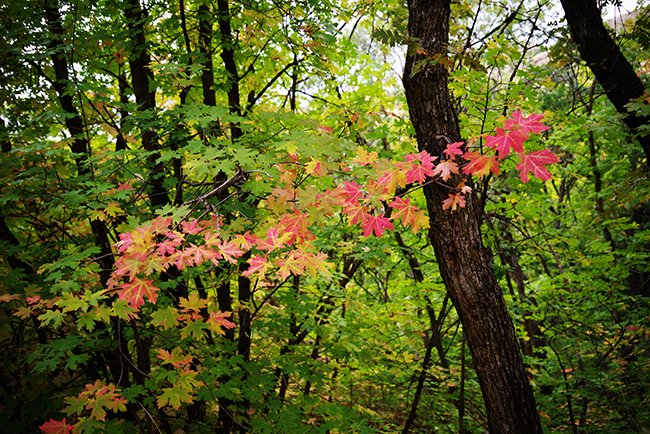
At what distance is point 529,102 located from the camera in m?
4.34

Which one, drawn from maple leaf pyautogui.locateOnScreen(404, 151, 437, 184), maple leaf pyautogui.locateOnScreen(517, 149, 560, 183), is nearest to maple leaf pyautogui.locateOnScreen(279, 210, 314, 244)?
maple leaf pyautogui.locateOnScreen(404, 151, 437, 184)

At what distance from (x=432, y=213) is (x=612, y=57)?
113 inches

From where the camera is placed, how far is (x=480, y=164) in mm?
2041

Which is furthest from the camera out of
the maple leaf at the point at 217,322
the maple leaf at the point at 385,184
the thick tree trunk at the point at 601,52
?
the thick tree trunk at the point at 601,52

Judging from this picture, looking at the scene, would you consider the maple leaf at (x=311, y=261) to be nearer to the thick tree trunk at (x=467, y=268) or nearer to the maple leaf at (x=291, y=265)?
the maple leaf at (x=291, y=265)

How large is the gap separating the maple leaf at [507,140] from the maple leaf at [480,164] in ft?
0.30

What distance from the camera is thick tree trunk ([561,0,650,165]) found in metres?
3.72

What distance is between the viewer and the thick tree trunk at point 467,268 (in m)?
2.57

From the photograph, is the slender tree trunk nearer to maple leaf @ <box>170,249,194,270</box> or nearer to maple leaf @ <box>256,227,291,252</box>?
maple leaf @ <box>170,249,194,270</box>

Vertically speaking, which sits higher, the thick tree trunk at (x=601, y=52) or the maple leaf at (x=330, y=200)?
the thick tree trunk at (x=601, y=52)

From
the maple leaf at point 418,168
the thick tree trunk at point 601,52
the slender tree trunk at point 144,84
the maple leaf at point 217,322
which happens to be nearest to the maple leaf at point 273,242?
the maple leaf at point 418,168

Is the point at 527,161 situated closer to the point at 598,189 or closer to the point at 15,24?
the point at 15,24

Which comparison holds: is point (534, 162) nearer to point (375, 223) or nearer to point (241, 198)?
point (375, 223)

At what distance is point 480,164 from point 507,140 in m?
0.19
